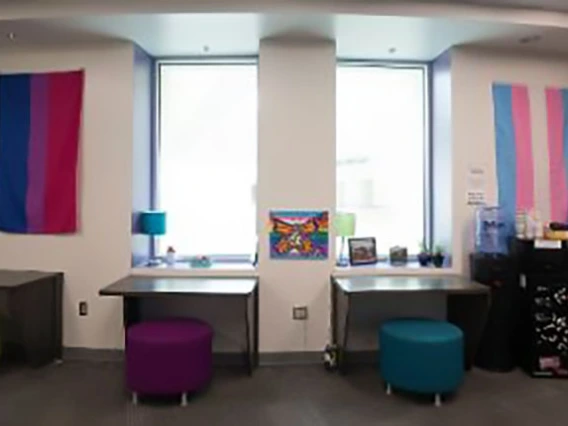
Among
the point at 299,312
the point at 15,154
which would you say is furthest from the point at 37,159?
the point at 299,312

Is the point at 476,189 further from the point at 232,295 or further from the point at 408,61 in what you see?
the point at 232,295

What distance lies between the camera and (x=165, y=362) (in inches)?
117

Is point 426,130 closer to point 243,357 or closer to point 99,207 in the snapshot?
point 243,357

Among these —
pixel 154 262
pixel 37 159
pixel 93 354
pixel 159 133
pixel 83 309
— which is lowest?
pixel 93 354

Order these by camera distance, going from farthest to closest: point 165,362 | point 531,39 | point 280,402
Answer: point 531,39 < point 280,402 < point 165,362

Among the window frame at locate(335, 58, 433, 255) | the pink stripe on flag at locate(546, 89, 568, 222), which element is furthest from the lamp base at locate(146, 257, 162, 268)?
the pink stripe on flag at locate(546, 89, 568, 222)

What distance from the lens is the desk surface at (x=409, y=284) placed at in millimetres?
→ 3320

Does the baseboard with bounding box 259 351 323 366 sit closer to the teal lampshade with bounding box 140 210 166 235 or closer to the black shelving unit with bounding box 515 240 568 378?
the teal lampshade with bounding box 140 210 166 235

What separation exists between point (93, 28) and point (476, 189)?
3.35 m

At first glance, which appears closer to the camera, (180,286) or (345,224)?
(180,286)

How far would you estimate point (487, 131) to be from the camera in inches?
156

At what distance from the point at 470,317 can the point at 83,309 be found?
10.4ft

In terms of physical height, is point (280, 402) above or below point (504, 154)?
below

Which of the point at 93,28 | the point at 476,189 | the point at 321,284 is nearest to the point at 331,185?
the point at 321,284
